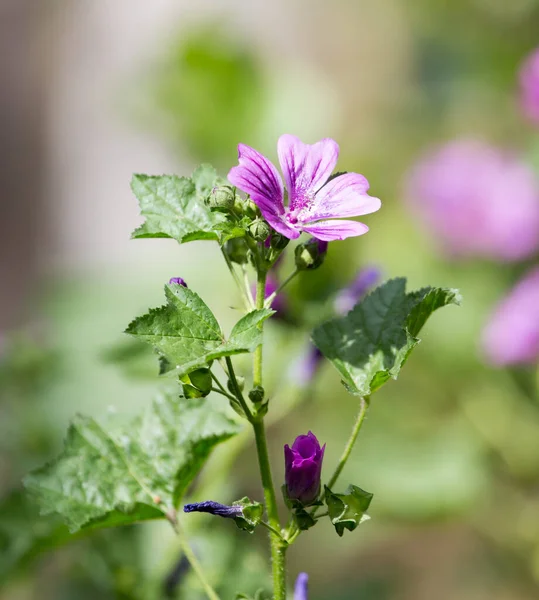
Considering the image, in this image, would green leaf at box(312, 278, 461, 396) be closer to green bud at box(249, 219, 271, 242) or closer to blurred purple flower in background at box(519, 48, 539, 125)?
green bud at box(249, 219, 271, 242)

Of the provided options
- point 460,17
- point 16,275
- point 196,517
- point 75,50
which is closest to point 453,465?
point 196,517

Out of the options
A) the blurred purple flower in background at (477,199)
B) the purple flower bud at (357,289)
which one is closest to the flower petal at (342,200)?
the purple flower bud at (357,289)

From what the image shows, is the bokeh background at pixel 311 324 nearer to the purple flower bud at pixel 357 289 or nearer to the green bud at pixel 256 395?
the purple flower bud at pixel 357 289

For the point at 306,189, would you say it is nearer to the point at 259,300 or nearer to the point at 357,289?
the point at 259,300

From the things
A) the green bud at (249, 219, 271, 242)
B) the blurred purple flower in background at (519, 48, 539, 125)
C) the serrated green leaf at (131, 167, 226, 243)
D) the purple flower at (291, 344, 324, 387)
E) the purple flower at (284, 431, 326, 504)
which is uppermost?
the blurred purple flower in background at (519, 48, 539, 125)

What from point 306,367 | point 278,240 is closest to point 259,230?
point 278,240

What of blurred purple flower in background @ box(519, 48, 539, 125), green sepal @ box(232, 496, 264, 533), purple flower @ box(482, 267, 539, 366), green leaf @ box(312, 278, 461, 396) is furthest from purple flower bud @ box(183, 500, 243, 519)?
blurred purple flower in background @ box(519, 48, 539, 125)
